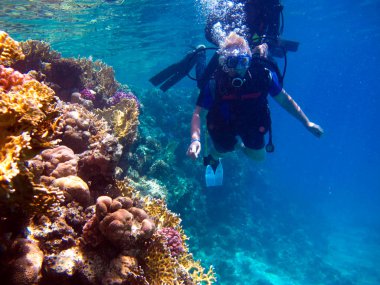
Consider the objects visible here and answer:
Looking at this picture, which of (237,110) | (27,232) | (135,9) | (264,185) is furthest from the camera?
(264,185)

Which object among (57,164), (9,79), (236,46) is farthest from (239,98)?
(9,79)

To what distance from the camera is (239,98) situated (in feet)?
21.5

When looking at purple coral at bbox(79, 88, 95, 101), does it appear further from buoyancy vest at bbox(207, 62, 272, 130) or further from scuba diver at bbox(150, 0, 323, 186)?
buoyancy vest at bbox(207, 62, 272, 130)

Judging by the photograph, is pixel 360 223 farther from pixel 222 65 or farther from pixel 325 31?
pixel 222 65

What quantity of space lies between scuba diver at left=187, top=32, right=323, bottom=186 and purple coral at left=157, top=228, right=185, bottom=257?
2318 mm

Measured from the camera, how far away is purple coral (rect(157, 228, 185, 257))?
405 centimetres

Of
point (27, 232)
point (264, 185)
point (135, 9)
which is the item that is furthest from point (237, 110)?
point (264, 185)

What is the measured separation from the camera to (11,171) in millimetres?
1793

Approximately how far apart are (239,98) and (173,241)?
3.83 meters

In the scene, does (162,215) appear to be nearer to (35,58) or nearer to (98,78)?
(35,58)

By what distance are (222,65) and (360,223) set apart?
40.2 metres

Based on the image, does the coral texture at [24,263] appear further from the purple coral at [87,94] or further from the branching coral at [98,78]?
the branching coral at [98,78]

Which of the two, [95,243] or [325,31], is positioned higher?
[95,243]

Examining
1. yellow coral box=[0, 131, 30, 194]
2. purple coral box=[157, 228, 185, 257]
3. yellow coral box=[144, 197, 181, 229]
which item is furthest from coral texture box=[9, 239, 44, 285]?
yellow coral box=[144, 197, 181, 229]
